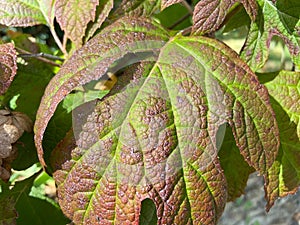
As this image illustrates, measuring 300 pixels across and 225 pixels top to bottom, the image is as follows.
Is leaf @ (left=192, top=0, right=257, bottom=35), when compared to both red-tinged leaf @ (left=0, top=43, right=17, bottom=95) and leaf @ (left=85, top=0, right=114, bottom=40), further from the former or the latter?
red-tinged leaf @ (left=0, top=43, right=17, bottom=95)

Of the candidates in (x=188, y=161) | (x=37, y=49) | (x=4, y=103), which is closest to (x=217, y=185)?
(x=188, y=161)

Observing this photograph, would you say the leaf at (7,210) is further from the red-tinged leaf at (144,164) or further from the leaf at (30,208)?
the red-tinged leaf at (144,164)

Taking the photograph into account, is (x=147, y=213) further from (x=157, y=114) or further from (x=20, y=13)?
(x=20, y=13)

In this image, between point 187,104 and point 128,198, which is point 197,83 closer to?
point 187,104

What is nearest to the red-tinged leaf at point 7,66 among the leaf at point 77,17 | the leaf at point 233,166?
the leaf at point 77,17

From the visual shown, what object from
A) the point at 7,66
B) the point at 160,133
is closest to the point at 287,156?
the point at 160,133

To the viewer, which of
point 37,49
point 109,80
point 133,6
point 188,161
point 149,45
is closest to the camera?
point 188,161
